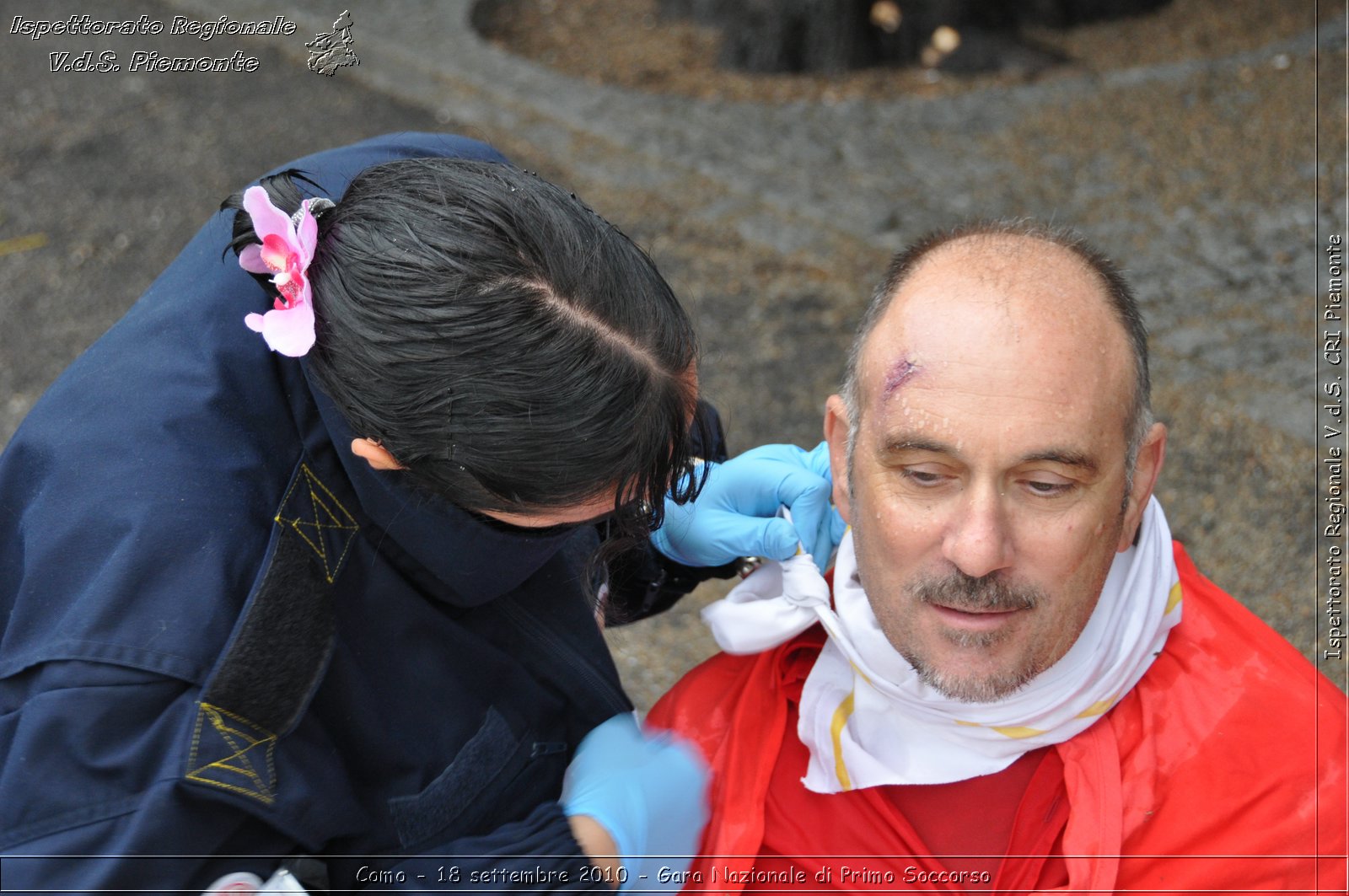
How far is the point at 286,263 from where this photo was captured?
159 cm

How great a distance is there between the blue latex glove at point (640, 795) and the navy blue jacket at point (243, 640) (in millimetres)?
81

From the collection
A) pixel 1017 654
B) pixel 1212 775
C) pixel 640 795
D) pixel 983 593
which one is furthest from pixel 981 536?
pixel 640 795

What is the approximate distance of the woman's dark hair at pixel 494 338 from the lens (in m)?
1.49

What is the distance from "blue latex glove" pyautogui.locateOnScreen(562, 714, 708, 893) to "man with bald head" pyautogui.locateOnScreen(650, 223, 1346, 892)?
0.06m

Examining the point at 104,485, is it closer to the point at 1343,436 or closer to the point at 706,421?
the point at 706,421

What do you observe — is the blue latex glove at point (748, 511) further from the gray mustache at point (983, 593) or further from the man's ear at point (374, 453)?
the man's ear at point (374, 453)

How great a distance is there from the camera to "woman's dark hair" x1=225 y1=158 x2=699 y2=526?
149cm

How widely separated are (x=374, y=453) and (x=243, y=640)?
0.96ft

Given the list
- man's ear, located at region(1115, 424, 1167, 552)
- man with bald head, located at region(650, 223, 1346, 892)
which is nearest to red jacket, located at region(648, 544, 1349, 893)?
man with bald head, located at region(650, 223, 1346, 892)

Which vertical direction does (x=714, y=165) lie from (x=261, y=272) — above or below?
below

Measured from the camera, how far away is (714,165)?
5.27 meters

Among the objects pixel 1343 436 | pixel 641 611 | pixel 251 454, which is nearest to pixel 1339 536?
pixel 1343 436

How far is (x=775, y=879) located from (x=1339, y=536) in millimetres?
2237

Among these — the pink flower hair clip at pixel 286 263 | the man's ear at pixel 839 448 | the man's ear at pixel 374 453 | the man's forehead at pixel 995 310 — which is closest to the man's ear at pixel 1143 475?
the man's forehead at pixel 995 310
